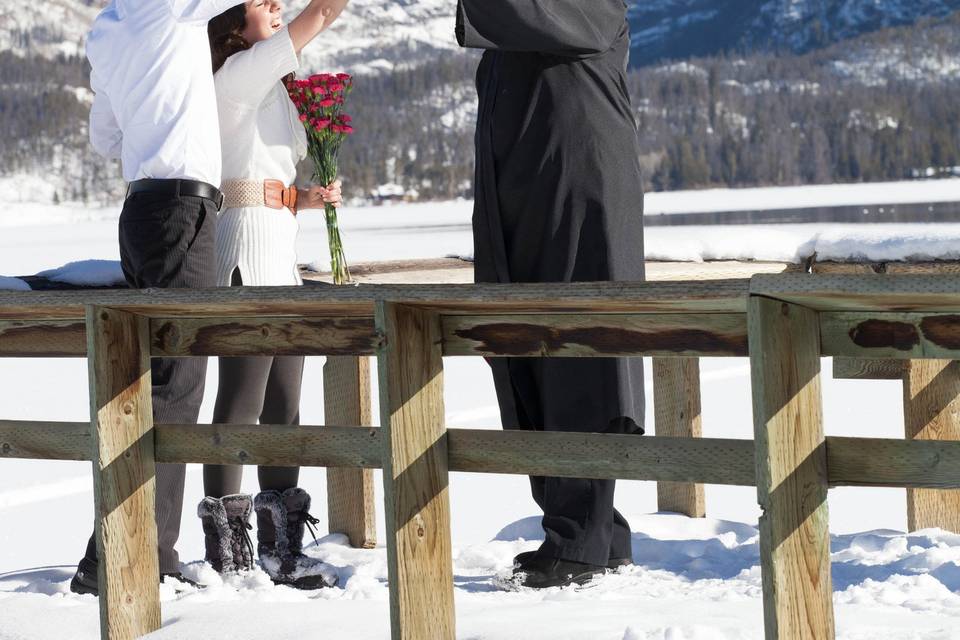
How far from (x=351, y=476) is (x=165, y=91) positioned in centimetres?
127

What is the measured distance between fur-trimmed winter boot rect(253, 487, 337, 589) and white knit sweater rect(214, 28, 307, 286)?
45 cm

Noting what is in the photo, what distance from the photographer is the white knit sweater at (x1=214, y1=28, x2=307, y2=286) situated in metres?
2.68

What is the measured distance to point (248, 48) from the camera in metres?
2.74

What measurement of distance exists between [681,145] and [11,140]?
60.2 meters

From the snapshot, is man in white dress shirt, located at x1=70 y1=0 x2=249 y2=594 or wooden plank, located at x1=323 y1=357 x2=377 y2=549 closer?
man in white dress shirt, located at x1=70 y1=0 x2=249 y2=594

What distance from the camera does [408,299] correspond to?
6.01 ft

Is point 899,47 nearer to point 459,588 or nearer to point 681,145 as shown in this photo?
point 681,145

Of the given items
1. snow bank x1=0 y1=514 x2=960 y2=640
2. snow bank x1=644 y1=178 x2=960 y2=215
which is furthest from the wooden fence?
snow bank x1=644 y1=178 x2=960 y2=215

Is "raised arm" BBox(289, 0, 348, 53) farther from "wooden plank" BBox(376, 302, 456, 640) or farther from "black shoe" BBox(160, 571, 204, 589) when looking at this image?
"black shoe" BBox(160, 571, 204, 589)

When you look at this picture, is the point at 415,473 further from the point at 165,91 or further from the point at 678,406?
the point at 678,406

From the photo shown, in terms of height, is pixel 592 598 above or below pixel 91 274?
below

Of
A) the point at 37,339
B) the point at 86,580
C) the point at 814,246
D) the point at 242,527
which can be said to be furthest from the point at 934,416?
the point at 37,339

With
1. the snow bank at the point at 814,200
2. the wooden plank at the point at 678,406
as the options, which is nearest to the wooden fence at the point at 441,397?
the wooden plank at the point at 678,406

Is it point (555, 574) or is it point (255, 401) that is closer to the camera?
point (555, 574)
